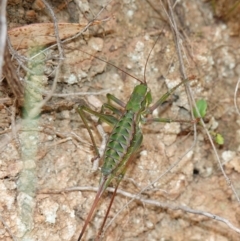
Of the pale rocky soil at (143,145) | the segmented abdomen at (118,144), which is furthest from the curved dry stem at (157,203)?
the segmented abdomen at (118,144)

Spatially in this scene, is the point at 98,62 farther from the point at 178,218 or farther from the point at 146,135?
the point at 178,218

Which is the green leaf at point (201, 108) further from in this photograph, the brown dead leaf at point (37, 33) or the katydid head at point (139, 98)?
the brown dead leaf at point (37, 33)

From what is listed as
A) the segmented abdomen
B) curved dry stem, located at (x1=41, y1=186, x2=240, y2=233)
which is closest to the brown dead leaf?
the segmented abdomen

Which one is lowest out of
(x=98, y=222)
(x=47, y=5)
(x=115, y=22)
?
(x=98, y=222)

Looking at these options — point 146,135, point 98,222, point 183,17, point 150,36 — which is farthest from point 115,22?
point 98,222

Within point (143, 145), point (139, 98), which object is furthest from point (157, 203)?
point (139, 98)

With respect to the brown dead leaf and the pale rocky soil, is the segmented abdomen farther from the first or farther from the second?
the brown dead leaf

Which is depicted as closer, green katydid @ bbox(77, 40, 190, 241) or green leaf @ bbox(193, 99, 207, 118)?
green katydid @ bbox(77, 40, 190, 241)
